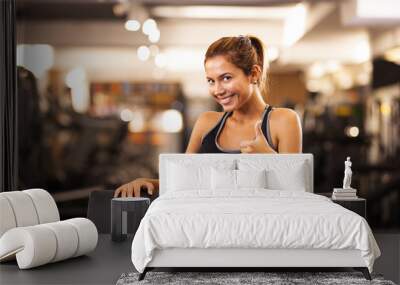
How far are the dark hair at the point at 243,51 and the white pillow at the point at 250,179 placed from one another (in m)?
1.41

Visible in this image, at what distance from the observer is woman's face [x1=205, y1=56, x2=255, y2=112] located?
7.64 metres

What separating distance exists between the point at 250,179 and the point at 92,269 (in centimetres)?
176

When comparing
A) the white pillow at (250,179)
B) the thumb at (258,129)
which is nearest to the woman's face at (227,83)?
the thumb at (258,129)

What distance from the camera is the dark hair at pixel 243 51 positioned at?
7664 millimetres

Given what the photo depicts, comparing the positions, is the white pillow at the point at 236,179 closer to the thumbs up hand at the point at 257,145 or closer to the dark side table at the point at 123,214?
the dark side table at the point at 123,214

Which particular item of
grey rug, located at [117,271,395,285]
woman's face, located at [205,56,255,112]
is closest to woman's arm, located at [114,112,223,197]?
woman's face, located at [205,56,255,112]

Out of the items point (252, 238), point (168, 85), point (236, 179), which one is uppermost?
point (168, 85)

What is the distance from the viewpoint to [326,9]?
801cm

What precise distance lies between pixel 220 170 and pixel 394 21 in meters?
2.89

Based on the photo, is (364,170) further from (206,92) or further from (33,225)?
(33,225)

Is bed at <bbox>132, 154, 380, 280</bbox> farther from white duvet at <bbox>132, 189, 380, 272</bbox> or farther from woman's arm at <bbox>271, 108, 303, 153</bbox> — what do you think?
woman's arm at <bbox>271, 108, 303, 153</bbox>

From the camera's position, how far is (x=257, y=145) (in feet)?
24.7

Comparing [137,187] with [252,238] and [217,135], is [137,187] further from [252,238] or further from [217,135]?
[252,238]

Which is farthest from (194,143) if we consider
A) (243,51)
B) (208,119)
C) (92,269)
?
(92,269)
